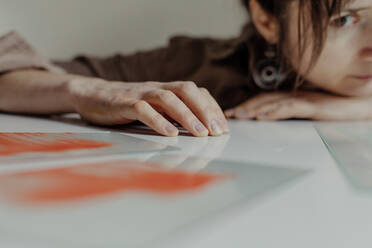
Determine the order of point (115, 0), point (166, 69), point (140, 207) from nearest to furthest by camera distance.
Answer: point (140, 207) → point (166, 69) → point (115, 0)

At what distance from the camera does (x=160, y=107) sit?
2.02ft

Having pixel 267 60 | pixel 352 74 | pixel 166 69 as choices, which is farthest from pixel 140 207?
pixel 166 69

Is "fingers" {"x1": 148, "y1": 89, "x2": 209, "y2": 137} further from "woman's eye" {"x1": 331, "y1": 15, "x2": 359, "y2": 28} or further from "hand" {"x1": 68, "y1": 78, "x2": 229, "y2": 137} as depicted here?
"woman's eye" {"x1": 331, "y1": 15, "x2": 359, "y2": 28}

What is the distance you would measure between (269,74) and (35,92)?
0.62 meters

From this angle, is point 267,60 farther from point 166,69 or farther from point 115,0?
point 115,0

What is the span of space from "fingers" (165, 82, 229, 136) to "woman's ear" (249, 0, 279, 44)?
536 millimetres

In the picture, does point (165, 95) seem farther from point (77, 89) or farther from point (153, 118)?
point (77, 89)

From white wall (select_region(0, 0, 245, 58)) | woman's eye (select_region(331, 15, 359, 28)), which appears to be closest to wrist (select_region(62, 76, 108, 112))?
woman's eye (select_region(331, 15, 359, 28))

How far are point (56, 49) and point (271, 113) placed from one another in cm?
100

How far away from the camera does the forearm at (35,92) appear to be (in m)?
0.80

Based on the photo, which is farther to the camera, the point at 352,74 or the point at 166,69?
A: the point at 166,69

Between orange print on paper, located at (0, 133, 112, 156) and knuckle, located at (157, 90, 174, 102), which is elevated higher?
knuckle, located at (157, 90, 174, 102)

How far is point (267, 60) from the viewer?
1118 mm

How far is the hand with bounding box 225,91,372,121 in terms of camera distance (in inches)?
36.7
